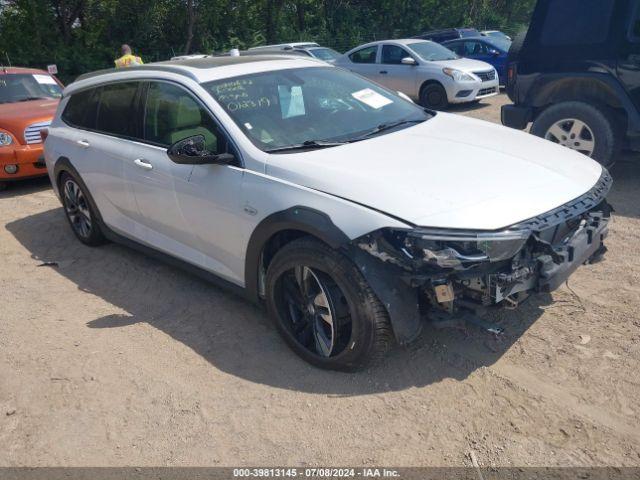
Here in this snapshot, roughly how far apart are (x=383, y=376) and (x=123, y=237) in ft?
9.26

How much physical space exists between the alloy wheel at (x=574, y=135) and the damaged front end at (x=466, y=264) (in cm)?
327

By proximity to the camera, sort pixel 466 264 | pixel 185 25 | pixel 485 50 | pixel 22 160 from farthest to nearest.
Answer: pixel 185 25 → pixel 485 50 → pixel 22 160 → pixel 466 264

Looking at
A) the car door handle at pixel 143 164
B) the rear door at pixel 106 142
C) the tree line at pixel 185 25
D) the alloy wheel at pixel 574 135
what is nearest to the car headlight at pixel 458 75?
the alloy wheel at pixel 574 135

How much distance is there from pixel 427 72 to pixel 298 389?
10.1 meters

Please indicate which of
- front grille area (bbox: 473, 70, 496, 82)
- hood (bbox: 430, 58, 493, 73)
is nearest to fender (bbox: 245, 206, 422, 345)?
hood (bbox: 430, 58, 493, 73)

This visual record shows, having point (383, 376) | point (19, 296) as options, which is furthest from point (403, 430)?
point (19, 296)

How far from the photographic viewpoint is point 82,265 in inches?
214

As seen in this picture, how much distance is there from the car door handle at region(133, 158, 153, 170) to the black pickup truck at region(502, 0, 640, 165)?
4.27 metres

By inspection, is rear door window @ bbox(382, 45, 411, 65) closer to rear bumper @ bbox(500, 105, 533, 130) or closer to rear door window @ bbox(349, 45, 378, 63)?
rear door window @ bbox(349, 45, 378, 63)

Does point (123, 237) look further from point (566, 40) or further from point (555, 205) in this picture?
point (566, 40)

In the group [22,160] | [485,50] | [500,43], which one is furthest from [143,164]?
[500,43]

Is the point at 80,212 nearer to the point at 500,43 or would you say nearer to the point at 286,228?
the point at 286,228

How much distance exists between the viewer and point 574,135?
632cm

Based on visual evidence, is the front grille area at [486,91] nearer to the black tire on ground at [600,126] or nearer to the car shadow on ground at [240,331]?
the black tire on ground at [600,126]
